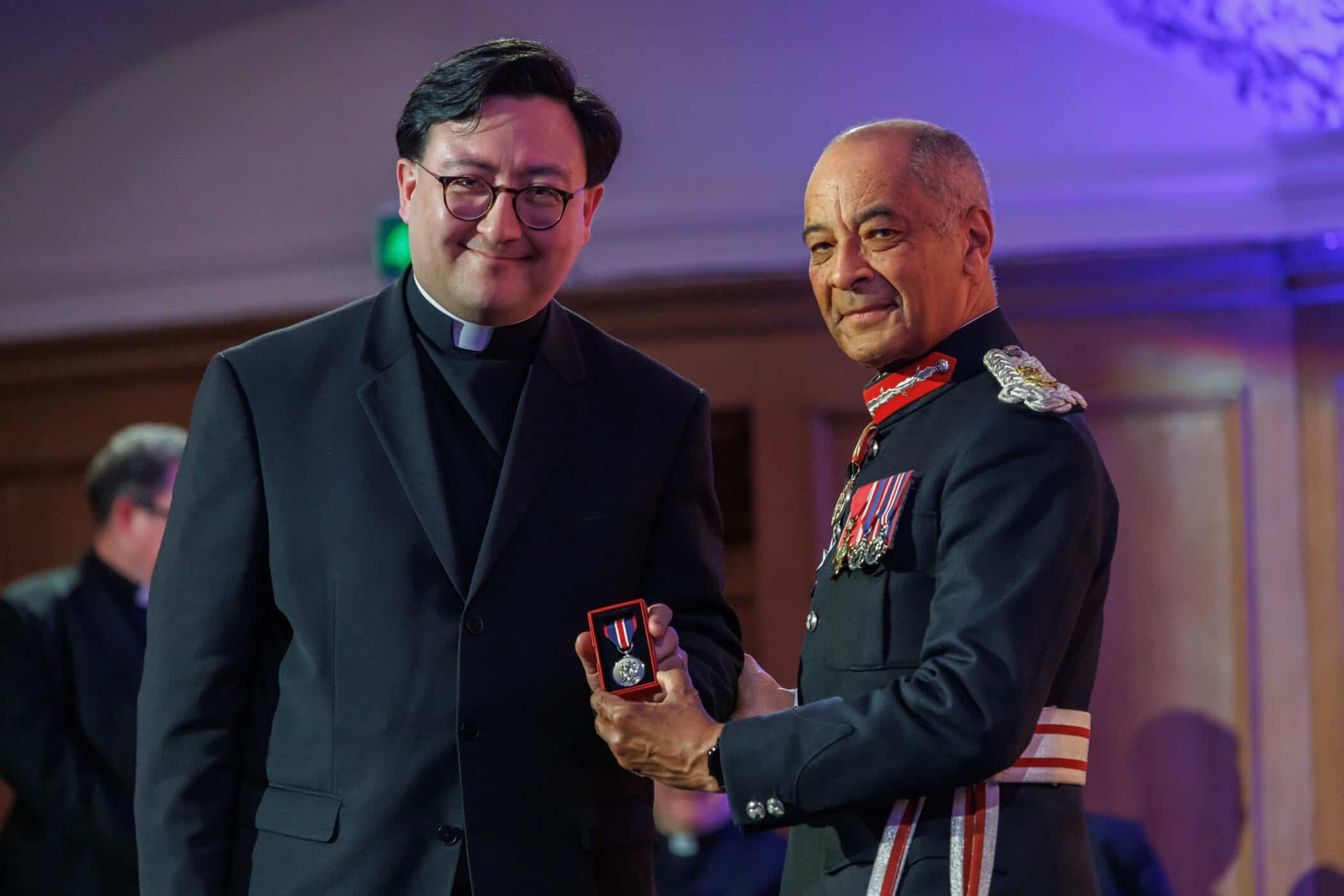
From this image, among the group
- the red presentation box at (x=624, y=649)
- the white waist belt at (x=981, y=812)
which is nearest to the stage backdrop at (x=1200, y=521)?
the white waist belt at (x=981, y=812)

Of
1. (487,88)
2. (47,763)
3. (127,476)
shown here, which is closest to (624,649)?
(487,88)

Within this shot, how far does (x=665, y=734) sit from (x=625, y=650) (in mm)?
98

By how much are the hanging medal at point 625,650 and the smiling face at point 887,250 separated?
1.30 feet

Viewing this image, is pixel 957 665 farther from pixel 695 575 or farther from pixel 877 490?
pixel 695 575

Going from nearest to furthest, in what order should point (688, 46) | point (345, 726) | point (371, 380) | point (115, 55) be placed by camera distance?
point (345, 726) → point (371, 380) → point (688, 46) → point (115, 55)

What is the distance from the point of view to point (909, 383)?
176cm

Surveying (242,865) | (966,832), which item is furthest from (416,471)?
(966,832)

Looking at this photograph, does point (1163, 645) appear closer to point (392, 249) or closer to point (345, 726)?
point (392, 249)

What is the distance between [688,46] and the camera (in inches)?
166

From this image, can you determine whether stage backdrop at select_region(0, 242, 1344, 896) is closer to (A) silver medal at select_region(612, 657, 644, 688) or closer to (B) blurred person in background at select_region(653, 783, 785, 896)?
(B) blurred person in background at select_region(653, 783, 785, 896)

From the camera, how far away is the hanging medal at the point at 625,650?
168 centimetres

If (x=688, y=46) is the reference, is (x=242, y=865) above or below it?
below

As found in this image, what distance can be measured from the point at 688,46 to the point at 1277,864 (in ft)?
8.36

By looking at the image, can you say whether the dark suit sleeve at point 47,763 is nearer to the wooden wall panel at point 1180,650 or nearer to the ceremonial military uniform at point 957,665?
the ceremonial military uniform at point 957,665
